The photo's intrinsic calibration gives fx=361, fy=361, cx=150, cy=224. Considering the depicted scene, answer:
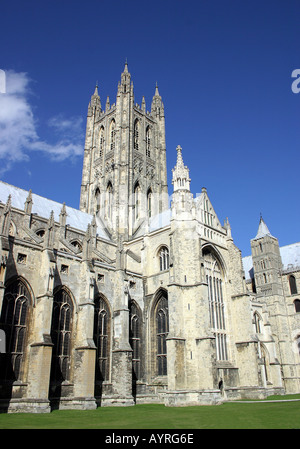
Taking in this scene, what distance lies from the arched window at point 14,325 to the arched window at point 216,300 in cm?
1526

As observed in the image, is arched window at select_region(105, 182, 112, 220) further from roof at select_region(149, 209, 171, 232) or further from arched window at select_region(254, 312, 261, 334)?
arched window at select_region(254, 312, 261, 334)

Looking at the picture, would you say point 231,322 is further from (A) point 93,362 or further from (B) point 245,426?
(B) point 245,426

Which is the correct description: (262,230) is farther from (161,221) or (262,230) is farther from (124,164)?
(124,164)

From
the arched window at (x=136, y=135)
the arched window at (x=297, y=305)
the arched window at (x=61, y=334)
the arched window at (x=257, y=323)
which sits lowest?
the arched window at (x=61, y=334)

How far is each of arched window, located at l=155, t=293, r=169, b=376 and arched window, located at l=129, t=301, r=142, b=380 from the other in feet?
4.92

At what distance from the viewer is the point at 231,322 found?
3195 centimetres

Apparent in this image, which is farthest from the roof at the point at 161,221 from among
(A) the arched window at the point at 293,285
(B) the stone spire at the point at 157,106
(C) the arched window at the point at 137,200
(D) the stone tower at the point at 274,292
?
(B) the stone spire at the point at 157,106

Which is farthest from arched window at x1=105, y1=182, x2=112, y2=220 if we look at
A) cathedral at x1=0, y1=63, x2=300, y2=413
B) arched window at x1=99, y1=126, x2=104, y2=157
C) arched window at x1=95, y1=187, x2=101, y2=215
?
arched window at x1=99, y1=126, x2=104, y2=157

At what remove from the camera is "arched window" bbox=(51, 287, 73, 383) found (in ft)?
76.6

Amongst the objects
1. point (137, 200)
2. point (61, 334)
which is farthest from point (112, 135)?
point (61, 334)

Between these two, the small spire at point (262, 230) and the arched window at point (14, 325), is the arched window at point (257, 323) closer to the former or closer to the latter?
the small spire at point (262, 230)

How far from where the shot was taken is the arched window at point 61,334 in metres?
23.3

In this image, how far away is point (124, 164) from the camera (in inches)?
1770

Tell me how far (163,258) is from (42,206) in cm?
1315
